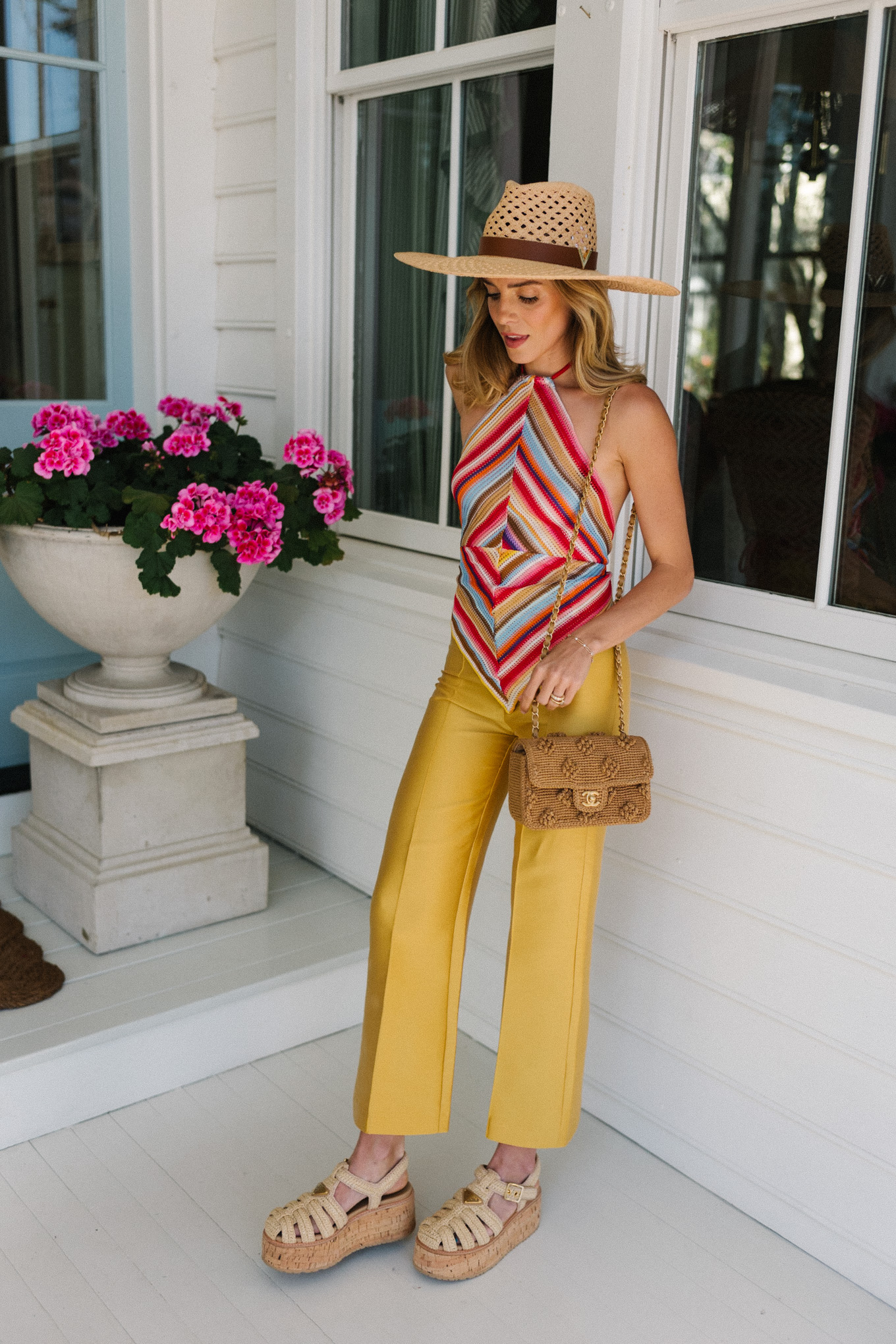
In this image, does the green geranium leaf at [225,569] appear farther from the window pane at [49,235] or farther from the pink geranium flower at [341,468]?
the window pane at [49,235]

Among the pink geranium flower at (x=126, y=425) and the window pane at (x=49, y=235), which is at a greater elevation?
the window pane at (x=49, y=235)

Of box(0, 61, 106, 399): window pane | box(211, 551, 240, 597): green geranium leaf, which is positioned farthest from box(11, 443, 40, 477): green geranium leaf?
box(0, 61, 106, 399): window pane

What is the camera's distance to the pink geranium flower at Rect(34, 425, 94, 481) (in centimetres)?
255

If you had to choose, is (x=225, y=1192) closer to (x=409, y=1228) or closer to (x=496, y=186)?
(x=409, y=1228)

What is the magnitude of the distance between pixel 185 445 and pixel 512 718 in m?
1.16

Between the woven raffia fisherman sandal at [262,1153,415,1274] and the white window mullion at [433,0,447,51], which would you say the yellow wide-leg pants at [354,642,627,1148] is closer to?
the woven raffia fisherman sandal at [262,1153,415,1274]

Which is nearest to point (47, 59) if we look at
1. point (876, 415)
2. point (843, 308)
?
point (843, 308)

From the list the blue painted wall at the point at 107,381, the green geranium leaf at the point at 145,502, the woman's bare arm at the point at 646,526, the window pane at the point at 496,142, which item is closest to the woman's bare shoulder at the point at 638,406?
the woman's bare arm at the point at 646,526

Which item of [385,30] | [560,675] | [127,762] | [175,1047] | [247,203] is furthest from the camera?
[247,203]

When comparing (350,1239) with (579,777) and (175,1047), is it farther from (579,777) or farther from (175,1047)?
(579,777)

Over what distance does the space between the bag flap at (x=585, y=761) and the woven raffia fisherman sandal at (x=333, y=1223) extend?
78cm

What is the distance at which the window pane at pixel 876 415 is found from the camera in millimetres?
1946

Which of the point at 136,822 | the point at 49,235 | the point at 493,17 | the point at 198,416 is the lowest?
the point at 136,822

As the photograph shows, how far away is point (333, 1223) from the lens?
2.00 m
